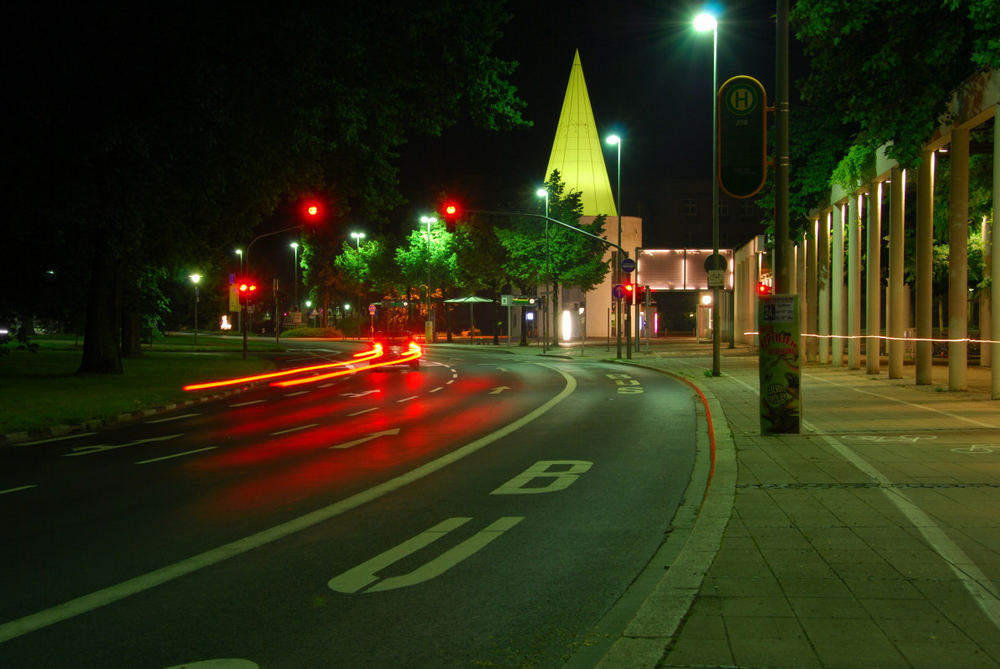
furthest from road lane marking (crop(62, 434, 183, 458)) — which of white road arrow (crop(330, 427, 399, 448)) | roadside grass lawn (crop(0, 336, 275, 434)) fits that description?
white road arrow (crop(330, 427, 399, 448))

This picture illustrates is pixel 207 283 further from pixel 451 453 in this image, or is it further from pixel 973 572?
pixel 973 572

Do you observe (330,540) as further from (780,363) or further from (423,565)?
(780,363)

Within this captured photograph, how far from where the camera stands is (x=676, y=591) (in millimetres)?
5184

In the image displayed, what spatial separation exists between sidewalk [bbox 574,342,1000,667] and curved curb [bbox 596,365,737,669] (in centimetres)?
1

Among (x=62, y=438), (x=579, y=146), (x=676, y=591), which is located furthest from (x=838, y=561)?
(x=579, y=146)

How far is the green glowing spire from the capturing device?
66625 mm

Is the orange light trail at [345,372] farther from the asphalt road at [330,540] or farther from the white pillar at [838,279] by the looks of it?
the white pillar at [838,279]

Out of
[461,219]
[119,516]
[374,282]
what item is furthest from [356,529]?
[374,282]

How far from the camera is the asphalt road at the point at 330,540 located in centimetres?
468

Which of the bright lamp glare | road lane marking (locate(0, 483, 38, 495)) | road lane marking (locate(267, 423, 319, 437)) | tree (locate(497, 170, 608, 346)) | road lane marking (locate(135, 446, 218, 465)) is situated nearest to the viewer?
road lane marking (locate(0, 483, 38, 495))

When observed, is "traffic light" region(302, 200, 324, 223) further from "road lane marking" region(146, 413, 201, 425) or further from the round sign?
the round sign

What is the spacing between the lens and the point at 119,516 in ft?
26.1

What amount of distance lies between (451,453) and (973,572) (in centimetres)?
741

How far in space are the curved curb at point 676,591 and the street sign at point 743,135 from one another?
534 cm
